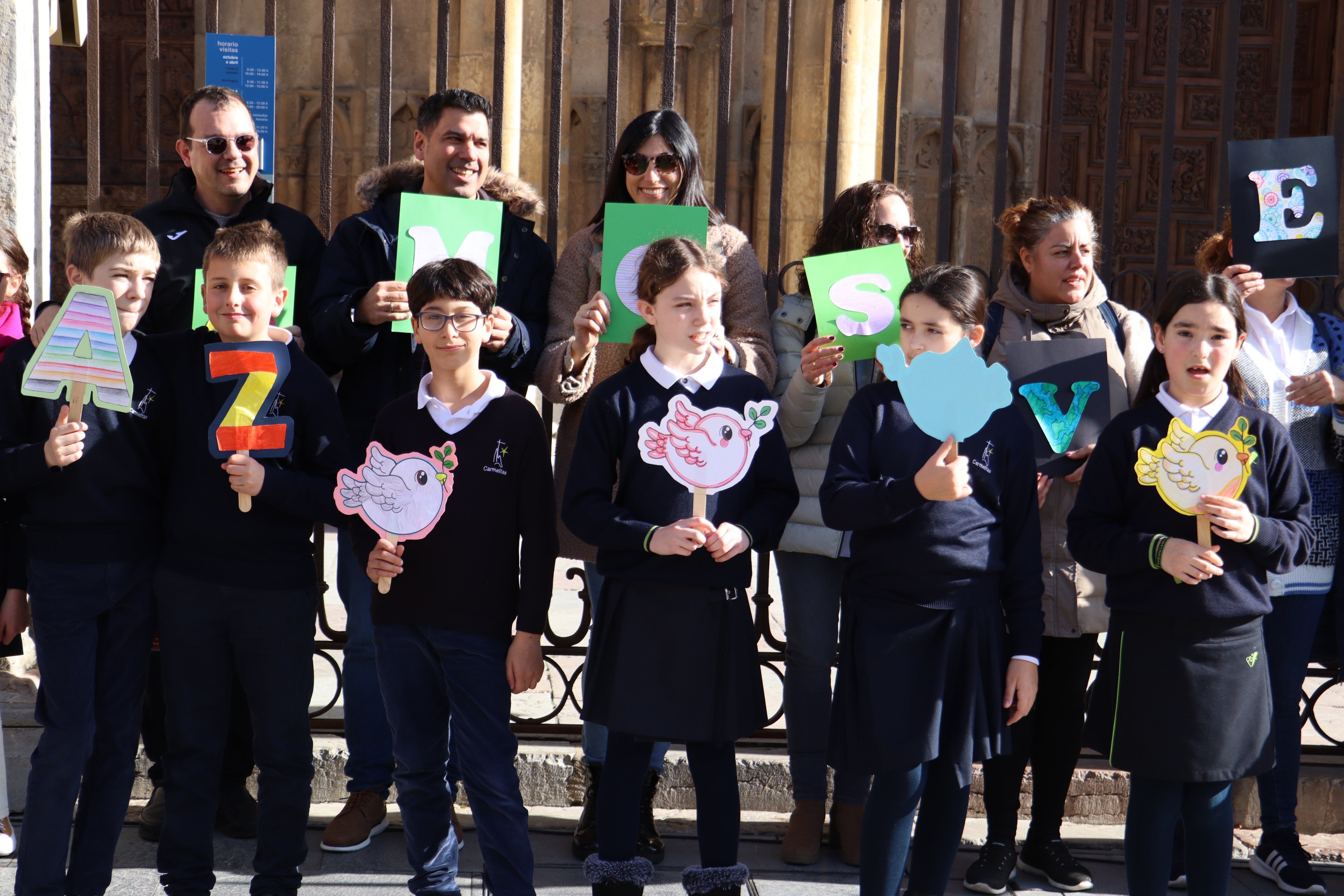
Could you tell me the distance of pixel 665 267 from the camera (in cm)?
296

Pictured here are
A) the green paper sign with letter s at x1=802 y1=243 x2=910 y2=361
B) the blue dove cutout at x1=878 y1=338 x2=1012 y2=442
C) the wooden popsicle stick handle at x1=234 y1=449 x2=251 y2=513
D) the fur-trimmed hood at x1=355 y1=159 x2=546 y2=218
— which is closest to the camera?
the blue dove cutout at x1=878 y1=338 x2=1012 y2=442

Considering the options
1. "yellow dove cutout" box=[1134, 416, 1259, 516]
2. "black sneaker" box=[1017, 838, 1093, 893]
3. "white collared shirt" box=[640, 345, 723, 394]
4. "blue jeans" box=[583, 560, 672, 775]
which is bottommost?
"black sneaker" box=[1017, 838, 1093, 893]

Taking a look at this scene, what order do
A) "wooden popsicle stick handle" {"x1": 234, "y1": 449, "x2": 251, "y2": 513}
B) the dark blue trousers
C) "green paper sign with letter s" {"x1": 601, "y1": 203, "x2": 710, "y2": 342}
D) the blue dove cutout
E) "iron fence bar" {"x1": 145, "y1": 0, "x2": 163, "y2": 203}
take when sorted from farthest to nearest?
"iron fence bar" {"x1": 145, "y1": 0, "x2": 163, "y2": 203} → "green paper sign with letter s" {"x1": 601, "y1": 203, "x2": 710, "y2": 342} → the dark blue trousers → "wooden popsicle stick handle" {"x1": 234, "y1": 449, "x2": 251, "y2": 513} → the blue dove cutout

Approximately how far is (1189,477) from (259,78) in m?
2.85

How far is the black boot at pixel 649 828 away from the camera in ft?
11.6

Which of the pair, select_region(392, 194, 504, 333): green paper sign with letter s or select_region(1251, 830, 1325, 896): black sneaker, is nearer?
select_region(392, 194, 504, 333): green paper sign with letter s

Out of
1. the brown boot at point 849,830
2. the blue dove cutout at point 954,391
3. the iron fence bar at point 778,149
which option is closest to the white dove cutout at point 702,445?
the blue dove cutout at point 954,391

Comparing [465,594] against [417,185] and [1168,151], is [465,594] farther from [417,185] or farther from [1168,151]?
[1168,151]

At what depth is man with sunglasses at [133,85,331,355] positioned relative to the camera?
11.2ft

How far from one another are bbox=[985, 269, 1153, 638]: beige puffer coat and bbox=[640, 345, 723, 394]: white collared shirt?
806 mm

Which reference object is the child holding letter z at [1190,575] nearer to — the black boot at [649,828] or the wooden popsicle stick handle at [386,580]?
the black boot at [649,828]

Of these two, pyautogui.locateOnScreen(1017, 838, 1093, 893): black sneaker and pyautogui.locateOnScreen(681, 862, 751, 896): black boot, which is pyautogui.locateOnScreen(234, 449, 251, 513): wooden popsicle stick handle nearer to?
pyautogui.locateOnScreen(681, 862, 751, 896): black boot

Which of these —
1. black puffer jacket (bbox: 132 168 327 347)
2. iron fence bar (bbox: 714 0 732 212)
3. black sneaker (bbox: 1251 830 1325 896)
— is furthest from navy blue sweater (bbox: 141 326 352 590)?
black sneaker (bbox: 1251 830 1325 896)

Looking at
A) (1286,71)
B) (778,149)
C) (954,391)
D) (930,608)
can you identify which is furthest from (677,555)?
(1286,71)
